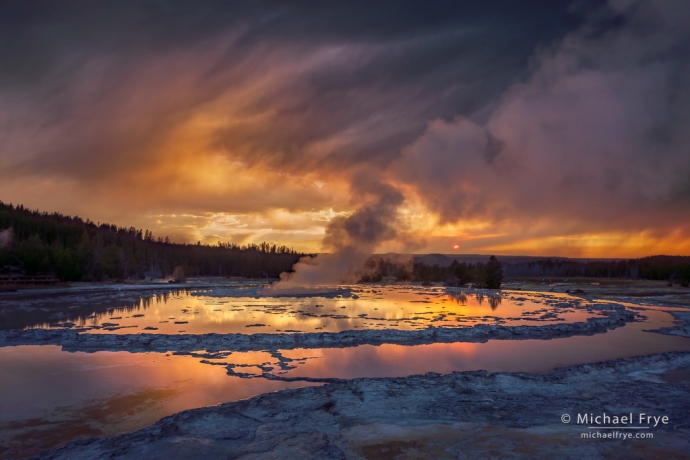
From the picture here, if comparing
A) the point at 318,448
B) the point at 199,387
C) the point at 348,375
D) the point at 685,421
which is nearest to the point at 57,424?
the point at 199,387

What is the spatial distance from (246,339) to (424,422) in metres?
12.4

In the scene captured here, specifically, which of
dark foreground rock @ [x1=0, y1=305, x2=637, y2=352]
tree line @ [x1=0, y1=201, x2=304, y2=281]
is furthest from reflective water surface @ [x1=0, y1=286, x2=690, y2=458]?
tree line @ [x1=0, y1=201, x2=304, y2=281]

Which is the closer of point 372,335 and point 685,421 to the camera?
point 685,421

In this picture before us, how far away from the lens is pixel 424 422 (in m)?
9.67

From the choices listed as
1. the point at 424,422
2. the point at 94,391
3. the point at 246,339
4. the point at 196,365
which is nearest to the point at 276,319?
the point at 246,339

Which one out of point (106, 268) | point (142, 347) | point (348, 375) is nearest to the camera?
point (348, 375)

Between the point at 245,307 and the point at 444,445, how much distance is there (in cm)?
3095

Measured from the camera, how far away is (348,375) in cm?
1439

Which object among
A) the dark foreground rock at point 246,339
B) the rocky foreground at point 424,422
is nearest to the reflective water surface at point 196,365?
the dark foreground rock at point 246,339

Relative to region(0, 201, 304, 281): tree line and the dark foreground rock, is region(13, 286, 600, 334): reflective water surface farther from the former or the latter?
region(0, 201, 304, 281): tree line

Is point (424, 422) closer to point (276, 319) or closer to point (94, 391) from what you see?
point (94, 391)

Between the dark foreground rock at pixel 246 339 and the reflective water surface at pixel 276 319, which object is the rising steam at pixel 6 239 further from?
the dark foreground rock at pixel 246 339

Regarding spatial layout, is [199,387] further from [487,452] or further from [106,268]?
[106,268]

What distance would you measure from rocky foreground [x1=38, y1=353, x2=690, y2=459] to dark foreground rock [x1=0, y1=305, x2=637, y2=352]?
8.17 meters
